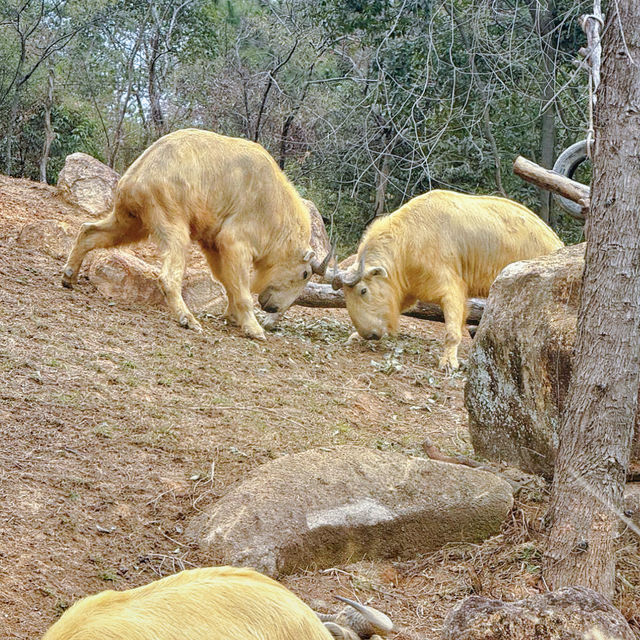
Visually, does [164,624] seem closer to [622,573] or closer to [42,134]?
[622,573]

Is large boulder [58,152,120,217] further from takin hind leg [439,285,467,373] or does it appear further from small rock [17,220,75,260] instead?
takin hind leg [439,285,467,373]

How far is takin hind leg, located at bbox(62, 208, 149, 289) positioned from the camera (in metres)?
9.48

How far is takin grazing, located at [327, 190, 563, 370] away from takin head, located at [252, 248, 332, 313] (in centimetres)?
29

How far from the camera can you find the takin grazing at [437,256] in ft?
35.6

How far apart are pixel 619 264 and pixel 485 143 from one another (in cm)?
1114

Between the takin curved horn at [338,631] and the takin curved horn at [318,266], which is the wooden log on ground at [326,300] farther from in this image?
the takin curved horn at [338,631]

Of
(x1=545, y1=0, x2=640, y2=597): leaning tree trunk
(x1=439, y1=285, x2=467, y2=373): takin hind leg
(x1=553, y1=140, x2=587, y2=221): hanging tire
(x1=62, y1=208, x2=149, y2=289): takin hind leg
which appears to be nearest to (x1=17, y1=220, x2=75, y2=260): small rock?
(x1=62, y1=208, x2=149, y2=289): takin hind leg

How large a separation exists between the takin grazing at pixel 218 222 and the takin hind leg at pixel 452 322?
5.00 ft

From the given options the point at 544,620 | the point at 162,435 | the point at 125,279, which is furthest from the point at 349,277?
the point at 544,620

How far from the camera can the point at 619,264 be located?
13.9ft

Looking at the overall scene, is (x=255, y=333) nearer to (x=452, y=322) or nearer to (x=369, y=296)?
(x=369, y=296)

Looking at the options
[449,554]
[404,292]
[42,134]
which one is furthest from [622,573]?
[42,134]

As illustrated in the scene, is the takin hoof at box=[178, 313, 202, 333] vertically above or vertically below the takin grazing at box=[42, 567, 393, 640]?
below

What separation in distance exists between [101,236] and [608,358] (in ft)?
21.7
